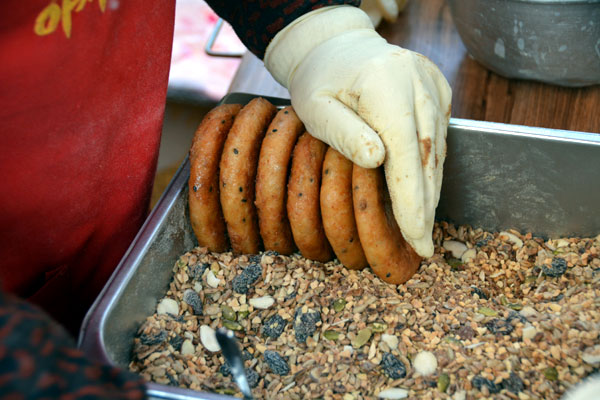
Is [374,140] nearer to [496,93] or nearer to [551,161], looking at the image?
[551,161]

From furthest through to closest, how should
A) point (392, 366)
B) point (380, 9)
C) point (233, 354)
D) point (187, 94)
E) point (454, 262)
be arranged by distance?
point (187, 94)
point (380, 9)
point (454, 262)
point (392, 366)
point (233, 354)

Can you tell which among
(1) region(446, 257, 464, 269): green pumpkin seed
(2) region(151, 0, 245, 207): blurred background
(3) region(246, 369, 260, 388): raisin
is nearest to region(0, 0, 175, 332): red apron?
(3) region(246, 369, 260, 388): raisin

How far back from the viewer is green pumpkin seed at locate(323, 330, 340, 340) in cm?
94

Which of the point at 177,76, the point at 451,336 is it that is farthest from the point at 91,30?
the point at 177,76

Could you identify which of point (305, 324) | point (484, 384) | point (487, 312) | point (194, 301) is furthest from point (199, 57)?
point (484, 384)

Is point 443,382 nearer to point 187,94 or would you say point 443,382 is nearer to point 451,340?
point 451,340

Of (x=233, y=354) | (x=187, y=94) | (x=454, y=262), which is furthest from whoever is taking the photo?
(x=187, y=94)

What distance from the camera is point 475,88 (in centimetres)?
153

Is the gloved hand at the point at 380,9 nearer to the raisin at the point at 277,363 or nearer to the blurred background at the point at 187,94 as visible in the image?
the blurred background at the point at 187,94

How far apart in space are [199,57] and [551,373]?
1777 mm

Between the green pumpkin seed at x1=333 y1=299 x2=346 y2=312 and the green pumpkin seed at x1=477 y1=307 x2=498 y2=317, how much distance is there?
0.24 m

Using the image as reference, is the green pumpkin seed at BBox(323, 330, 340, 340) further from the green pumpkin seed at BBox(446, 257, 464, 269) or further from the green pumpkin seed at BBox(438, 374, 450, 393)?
the green pumpkin seed at BBox(446, 257, 464, 269)

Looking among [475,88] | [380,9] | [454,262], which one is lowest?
[454,262]

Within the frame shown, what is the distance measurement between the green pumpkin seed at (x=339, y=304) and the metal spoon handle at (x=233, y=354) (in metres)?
0.25
